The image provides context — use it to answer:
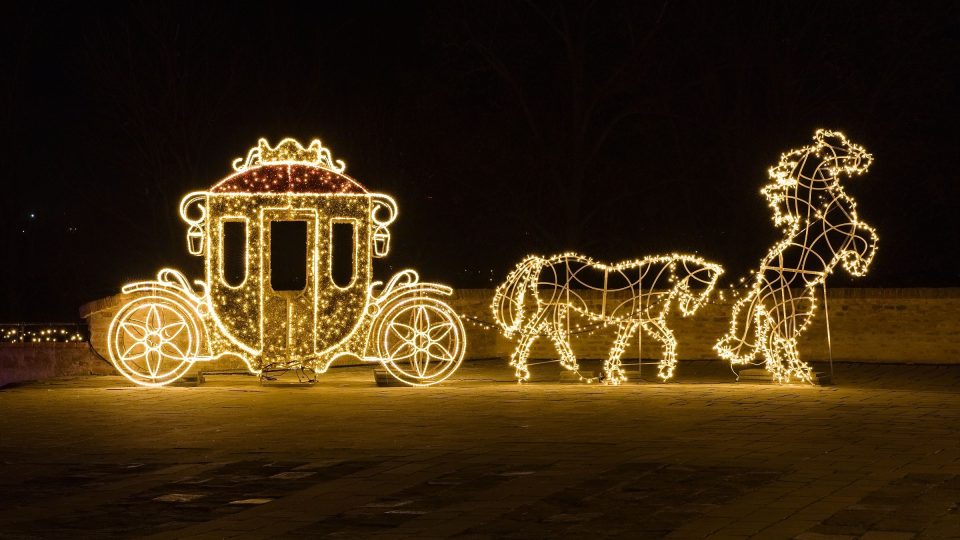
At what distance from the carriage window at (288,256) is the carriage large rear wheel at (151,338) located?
14.3 metres

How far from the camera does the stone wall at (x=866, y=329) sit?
2044 cm

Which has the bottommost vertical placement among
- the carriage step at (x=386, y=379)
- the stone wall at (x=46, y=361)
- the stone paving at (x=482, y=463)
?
the stone paving at (x=482, y=463)

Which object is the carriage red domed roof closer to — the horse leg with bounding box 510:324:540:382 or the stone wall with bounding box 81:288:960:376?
the horse leg with bounding box 510:324:540:382

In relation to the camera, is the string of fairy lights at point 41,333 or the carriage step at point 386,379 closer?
the carriage step at point 386,379

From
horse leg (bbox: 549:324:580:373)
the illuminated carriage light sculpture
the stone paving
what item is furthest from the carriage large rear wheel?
horse leg (bbox: 549:324:580:373)

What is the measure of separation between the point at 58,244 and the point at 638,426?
30.9 metres

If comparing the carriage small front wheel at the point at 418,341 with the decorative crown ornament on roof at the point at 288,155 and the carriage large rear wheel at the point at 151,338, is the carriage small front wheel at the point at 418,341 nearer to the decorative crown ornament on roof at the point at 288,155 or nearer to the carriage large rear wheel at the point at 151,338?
the decorative crown ornament on roof at the point at 288,155

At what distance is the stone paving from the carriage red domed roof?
2370 millimetres

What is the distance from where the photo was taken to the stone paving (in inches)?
307

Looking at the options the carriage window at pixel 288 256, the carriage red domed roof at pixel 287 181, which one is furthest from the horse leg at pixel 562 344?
the carriage window at pixel 288 256

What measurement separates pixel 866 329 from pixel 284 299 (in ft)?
29.4

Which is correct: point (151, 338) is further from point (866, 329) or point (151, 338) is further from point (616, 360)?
point (866, 329)

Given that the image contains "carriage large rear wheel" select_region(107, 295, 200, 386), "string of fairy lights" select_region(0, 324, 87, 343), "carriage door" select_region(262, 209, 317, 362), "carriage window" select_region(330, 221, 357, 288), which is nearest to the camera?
"carriage large rear wheel" select_region(107, 295, 200, 386)

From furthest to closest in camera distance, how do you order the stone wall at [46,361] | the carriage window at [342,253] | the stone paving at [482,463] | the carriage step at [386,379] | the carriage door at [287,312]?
the carriage window at [342,253], the stone wall at [46,361], the carriage step at [386,379], the carriage door at [287,312], the stone paving at [482,463]
